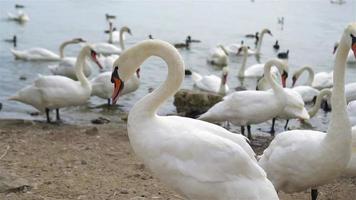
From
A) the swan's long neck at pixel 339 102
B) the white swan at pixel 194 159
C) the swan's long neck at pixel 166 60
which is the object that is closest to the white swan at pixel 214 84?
the swan's long neck at pixel 339 102

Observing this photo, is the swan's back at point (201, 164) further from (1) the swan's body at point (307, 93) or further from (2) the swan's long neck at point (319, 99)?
(1) the swan's body at point (307, 93)

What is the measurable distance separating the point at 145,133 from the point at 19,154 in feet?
11.7

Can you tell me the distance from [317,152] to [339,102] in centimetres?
49

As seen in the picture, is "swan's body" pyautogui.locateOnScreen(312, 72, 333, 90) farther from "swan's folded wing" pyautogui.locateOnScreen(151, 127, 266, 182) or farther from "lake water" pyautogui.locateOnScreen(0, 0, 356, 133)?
"swan's folded wing" pyautogui.locateOnScreen(151, 127, 266, 182)

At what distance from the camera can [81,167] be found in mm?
7230

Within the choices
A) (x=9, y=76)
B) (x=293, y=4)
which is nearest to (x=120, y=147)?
(x=9, y=76)

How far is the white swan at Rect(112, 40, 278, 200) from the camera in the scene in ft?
14.4

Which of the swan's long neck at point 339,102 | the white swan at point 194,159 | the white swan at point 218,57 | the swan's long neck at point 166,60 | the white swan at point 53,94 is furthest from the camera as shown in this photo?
the white swan at point 218,57

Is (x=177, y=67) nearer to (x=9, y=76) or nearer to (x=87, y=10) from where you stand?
(x=9, y=76)

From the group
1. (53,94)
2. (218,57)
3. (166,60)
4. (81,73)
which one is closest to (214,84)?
(81,73)

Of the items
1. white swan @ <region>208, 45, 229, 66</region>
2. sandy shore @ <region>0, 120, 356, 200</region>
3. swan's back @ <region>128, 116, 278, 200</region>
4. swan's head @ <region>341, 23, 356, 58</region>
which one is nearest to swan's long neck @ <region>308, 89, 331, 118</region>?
sandy shore @ <region>0, 120, 356, 200</region>

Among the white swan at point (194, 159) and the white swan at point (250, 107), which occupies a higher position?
the white swan at point (194, 159)

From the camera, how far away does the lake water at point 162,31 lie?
14.6 m

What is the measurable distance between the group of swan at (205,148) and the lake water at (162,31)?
6419 millimetres
